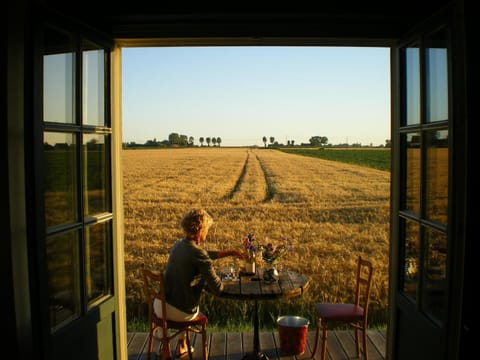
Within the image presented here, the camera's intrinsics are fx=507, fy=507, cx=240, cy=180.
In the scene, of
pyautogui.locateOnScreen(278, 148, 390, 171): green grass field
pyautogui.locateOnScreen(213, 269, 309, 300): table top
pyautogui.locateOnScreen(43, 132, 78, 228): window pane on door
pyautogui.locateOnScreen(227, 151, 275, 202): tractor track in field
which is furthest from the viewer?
pyautogui.locateOnScreen(278, 148, 390, 171): green grass field

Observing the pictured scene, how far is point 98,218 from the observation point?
107 inches

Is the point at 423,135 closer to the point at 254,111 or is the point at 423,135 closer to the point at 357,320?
the point at 357,320

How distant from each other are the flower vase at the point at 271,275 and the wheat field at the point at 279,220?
0.24 m

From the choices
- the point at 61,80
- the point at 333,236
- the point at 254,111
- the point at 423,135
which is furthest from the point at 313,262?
the point at 254,111

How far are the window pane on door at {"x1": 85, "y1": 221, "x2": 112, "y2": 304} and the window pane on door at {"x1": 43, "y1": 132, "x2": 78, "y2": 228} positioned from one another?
25 cm

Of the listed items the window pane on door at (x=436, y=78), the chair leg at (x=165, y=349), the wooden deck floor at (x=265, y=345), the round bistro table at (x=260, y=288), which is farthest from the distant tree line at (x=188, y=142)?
the window pane on door at (x=436, y=78)

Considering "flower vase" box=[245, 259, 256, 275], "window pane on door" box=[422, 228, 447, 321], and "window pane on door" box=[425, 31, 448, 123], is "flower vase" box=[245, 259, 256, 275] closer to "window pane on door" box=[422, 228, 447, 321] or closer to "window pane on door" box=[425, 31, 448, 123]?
"window pane on door" box=[422, 228, 447, 321]

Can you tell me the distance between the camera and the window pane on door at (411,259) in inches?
104

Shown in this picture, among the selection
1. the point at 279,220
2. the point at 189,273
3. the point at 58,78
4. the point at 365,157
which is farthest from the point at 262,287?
the point at 365,157

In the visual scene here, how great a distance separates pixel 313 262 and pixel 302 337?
4.96m

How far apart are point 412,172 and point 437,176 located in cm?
34

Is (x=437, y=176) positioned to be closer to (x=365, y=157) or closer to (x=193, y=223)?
(x=193, y=223)

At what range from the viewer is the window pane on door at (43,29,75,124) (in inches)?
87.7

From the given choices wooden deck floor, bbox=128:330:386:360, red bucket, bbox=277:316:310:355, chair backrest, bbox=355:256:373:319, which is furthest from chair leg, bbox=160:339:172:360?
chair backrest, bbox=355:256:373:319
